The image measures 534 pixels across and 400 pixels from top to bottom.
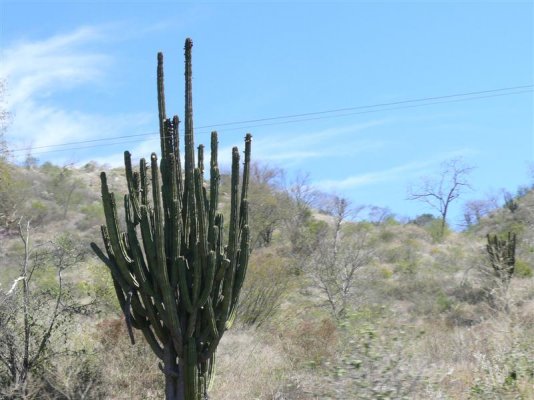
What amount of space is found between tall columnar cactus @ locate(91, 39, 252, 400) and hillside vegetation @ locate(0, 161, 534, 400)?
1.48m

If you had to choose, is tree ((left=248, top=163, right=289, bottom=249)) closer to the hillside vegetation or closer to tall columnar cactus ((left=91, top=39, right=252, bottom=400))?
the hillside vegetation


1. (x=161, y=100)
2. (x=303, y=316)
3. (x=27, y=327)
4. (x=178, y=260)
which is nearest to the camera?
(x=178, y=260)

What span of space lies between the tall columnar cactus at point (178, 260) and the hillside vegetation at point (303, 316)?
148 cm

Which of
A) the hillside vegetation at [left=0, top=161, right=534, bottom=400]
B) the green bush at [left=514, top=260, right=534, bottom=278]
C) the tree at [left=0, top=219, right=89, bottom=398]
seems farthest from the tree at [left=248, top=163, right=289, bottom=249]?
the tree at [left=0, top=219, right=89, bottom=398]

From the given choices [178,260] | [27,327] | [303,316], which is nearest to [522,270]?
[303,316]

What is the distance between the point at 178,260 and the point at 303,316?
13.0 metres

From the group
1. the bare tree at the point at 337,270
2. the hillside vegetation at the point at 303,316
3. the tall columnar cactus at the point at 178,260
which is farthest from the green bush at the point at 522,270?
the tall columnar cactus at the point at 178,260

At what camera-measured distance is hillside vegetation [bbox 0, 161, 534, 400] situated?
8.76 metres

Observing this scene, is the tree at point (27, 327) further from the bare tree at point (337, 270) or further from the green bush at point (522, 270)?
the green bush at point (522, 270)

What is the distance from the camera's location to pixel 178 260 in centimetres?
1037

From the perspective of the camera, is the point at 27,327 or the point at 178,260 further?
the point at 27,327

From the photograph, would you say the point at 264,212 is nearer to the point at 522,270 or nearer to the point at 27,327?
the point at 522,270

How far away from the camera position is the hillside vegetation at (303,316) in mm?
8758

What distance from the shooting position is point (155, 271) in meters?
10.5
